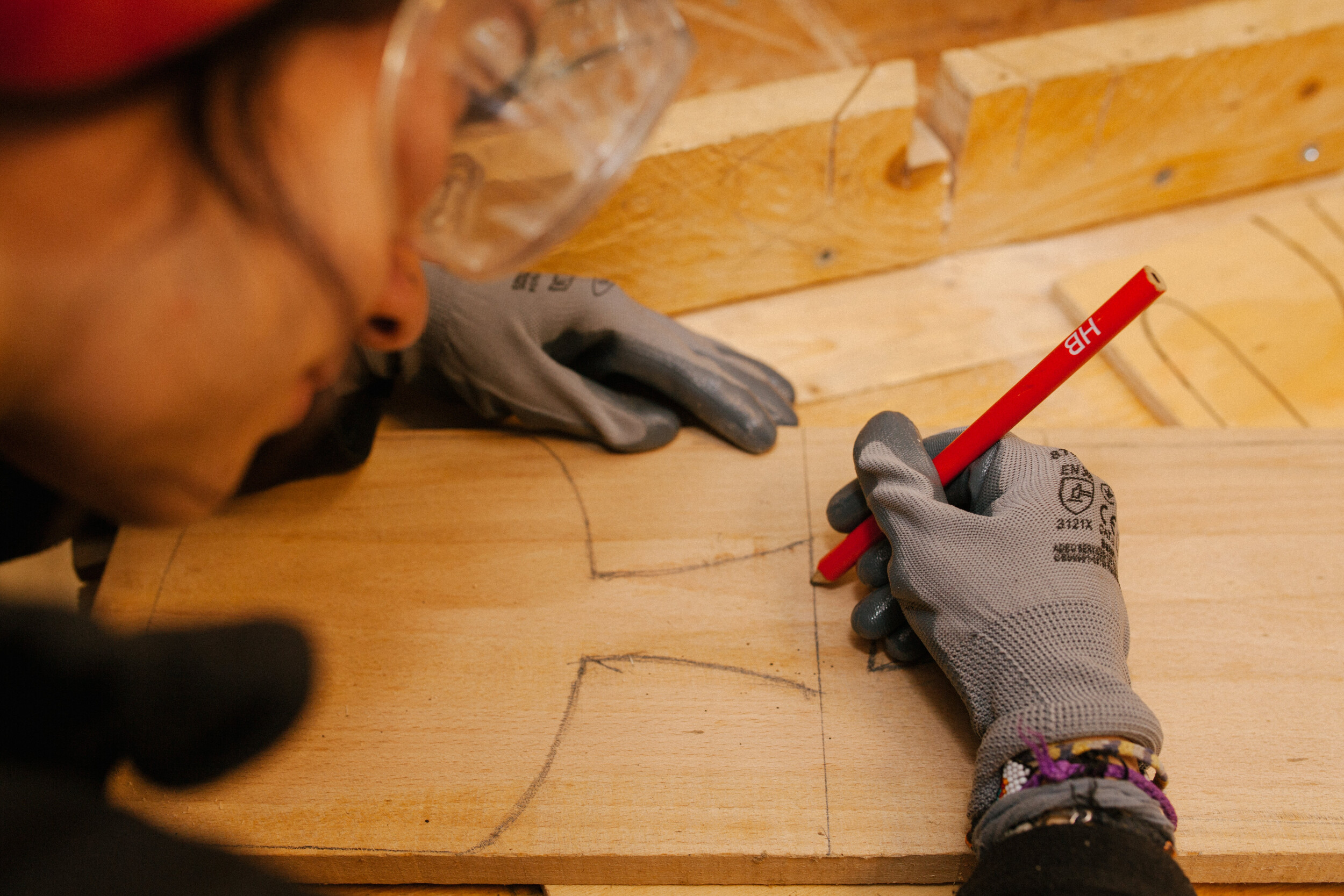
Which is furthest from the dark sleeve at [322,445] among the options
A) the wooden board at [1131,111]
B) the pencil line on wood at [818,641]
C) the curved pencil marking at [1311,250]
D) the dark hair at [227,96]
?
the curved pencil marking at [1311,250]

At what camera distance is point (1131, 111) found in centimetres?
196

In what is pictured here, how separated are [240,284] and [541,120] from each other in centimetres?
32

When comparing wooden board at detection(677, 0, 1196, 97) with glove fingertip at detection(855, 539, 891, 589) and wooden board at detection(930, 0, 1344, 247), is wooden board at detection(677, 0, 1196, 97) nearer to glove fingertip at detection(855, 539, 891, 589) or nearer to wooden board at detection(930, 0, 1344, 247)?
wooden board at detection(930, 0, 1344, 247)

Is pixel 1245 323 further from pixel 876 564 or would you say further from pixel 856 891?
pixel 856 891

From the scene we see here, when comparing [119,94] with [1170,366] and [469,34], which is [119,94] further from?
[1170,366]

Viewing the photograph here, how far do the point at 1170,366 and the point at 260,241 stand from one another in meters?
1.74

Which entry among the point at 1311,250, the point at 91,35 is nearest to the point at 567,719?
the point at 91,35

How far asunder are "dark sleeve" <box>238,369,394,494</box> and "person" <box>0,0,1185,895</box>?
633 millimetres

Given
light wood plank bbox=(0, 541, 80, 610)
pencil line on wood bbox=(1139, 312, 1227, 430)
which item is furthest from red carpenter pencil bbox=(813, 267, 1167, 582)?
light wood plank bbox=(0, 541, 80, 610)

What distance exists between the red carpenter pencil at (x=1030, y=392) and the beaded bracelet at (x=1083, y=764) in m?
0.34

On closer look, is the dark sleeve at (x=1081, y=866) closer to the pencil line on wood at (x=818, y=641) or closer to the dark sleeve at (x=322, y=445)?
the pencil line on wood at (x=818, y=641)

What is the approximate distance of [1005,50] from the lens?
6.39 feet

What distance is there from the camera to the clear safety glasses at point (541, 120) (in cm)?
72

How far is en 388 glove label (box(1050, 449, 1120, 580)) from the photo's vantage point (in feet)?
3.85
